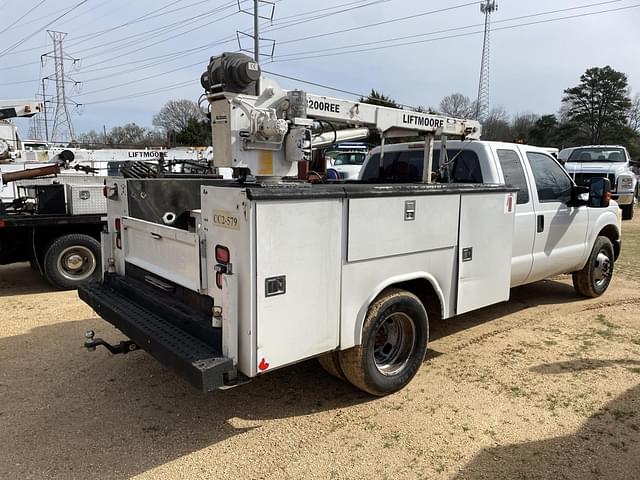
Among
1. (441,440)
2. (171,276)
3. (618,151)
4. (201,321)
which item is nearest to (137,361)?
(171,276)

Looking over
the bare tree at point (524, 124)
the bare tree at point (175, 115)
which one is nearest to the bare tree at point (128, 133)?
the bare tree at point (175, 115)

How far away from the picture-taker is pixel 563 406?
384 cm

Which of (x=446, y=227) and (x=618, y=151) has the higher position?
(x=618, y=151)

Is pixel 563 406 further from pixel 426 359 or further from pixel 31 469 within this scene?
pixel 31 469

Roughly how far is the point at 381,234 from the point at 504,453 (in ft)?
5.29

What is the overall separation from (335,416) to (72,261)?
17.1 ft

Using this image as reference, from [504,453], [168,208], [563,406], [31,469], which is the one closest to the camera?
[31,469]

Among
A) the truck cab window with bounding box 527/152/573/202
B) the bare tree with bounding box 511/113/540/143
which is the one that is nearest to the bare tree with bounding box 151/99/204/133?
the bare tree with bounding box 511/113/540/143

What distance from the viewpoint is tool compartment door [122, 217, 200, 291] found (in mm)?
3377

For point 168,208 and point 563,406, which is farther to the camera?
point 168,208

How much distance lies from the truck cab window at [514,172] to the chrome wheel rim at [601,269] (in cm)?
215

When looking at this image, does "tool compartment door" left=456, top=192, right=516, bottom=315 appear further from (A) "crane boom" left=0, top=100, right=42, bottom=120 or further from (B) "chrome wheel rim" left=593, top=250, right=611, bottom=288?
(A) "crane boom" left=0, top=100, right=42, bottom=120

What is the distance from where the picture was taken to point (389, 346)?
4105mm

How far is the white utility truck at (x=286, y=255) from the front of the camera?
2.97 m
